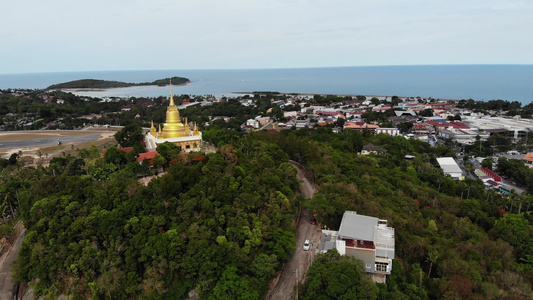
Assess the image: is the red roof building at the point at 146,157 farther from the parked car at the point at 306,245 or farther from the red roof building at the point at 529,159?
the red roof building at the point at 529,159

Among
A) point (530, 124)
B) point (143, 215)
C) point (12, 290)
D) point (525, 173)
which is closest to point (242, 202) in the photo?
point (143, 215)

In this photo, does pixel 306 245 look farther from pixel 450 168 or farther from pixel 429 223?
pixel 450 168

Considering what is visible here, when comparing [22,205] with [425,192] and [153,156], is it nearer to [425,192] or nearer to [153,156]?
[153,156]

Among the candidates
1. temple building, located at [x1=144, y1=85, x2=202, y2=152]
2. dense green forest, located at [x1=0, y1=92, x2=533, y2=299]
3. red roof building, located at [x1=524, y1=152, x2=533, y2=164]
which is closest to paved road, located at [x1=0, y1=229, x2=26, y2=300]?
dense green forest, located at [x1=0, y1=92, x2=533, y2=299]

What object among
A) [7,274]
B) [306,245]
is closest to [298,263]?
[306,245]

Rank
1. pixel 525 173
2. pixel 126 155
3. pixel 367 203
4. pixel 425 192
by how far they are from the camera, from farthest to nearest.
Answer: pixel 525 173 < pixel 425 192 < pixel 126 155 < pixel 367 203

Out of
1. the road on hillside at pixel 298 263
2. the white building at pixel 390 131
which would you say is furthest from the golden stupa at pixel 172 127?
the white building at pixel 390 131
